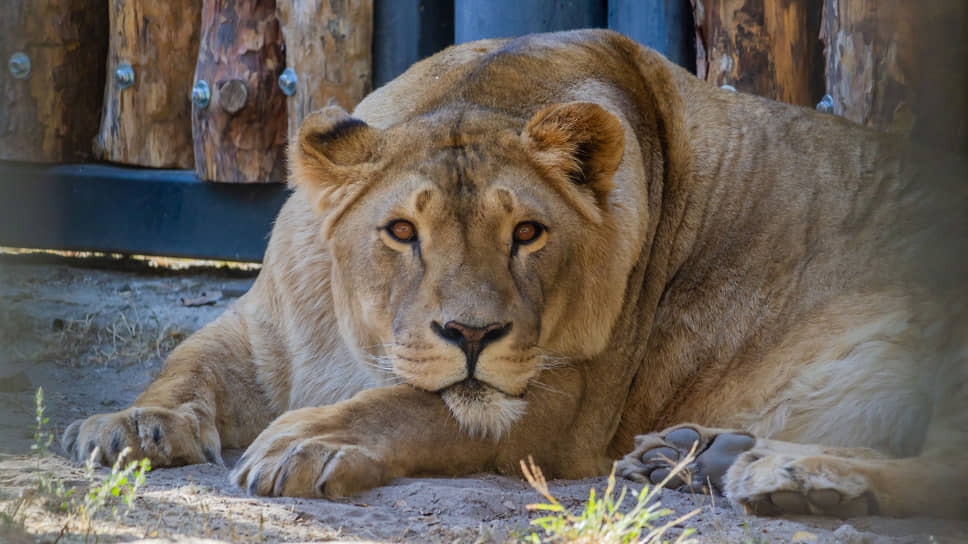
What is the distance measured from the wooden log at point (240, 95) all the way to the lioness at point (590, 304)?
72.6 inches

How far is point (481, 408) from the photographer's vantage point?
3670 millimetres

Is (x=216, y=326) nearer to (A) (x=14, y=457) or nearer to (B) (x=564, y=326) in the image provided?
(A) (x=14, y=457)

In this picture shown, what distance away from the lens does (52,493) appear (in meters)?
2.87

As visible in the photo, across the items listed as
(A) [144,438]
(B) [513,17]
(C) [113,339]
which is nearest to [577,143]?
(A) [144,438]

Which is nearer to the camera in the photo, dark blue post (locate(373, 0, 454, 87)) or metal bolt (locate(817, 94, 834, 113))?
metal bolt (locate(817, 94, 834, 113))

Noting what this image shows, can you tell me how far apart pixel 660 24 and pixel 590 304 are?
2.68 meters

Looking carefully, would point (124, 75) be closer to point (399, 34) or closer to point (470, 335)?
point (399, 34)

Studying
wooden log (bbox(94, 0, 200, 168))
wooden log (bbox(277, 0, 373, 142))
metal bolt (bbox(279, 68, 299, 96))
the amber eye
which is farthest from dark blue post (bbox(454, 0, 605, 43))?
the amber eye

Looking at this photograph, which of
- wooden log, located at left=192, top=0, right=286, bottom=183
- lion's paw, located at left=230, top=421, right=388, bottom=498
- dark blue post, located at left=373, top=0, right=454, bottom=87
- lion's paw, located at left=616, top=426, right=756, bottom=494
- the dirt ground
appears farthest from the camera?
wooden log, located at left=192, top=0, right=286, bottom=183

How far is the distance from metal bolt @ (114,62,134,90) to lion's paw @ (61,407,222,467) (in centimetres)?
307

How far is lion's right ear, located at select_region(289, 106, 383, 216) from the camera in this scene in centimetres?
392

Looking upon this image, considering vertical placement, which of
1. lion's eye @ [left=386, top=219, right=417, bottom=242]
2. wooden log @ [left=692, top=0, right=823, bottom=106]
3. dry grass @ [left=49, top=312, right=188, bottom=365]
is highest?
wooden log @ [left=692, top=0, right=823, bottom=106]

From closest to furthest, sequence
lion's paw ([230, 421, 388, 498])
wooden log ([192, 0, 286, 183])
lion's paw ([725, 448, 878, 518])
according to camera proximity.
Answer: lion's paw ([725, 448, 878, 518]), lion's paw ([230, 421, 388, 498]), wooden log ([192, 0, 286, 183])

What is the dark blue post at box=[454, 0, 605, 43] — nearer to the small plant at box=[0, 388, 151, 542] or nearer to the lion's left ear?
the lion's left ear
